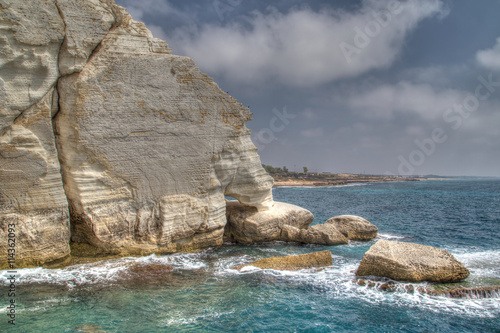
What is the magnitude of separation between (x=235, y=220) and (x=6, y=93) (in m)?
10.8

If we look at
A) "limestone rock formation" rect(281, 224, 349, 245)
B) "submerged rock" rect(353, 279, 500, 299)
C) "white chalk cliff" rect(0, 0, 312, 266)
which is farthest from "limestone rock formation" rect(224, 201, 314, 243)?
"submerged rock" rect(353, 279, 500, 299)

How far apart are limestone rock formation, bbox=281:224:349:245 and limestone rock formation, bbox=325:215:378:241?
104cm

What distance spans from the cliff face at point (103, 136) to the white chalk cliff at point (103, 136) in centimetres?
4

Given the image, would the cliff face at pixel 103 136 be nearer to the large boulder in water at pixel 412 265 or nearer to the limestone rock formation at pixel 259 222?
the limestone rock formation at pixel 259 222

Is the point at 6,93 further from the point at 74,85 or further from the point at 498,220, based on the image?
the point at 498,220

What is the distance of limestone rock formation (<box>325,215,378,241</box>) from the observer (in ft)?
58.7

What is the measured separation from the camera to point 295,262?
492 inches

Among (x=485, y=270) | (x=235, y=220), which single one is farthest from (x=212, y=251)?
(x=485, y=270)

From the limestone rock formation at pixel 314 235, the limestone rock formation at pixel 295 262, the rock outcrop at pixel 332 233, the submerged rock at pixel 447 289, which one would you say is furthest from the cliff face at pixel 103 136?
the submerged rock at pixel 447 289

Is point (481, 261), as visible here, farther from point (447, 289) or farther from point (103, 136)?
point (103, 136)

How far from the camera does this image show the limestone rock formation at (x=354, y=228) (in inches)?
704

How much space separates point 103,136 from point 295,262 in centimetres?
862

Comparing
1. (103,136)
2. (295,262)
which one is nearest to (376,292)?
(295,262)

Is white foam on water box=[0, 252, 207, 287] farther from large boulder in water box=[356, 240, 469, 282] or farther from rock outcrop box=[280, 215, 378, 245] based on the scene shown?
large boulder in water box=[356, 240, 469, 282]
